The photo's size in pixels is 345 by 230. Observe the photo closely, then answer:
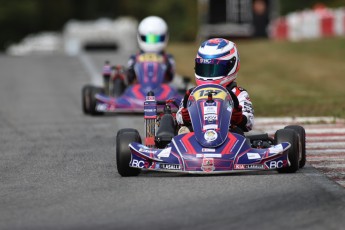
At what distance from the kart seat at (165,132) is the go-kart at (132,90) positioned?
624 centimetres

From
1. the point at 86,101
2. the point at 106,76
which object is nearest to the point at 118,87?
the point at 106,76

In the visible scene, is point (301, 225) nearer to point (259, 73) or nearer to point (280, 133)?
point (280, 133)

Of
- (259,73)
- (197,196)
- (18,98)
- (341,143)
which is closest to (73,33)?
(259,73)

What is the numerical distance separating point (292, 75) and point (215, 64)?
14876 mm

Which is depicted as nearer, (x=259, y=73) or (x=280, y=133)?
(x=280, y=133)

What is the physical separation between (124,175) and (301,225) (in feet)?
9.61

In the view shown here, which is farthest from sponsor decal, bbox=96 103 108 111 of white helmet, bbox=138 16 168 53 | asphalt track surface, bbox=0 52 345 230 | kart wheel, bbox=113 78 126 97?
asphalt track surface, bbox=0 52 345 230

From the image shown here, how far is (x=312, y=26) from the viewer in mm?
39562

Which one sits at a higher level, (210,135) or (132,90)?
(210,135)

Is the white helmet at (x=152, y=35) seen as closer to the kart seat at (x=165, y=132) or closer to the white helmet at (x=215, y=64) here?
the white helmet at (x=215, y=64)

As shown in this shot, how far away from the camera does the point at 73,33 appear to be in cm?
5959

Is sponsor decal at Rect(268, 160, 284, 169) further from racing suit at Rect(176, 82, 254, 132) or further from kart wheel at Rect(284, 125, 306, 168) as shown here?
racing suit at Rect(176, 82, 254, 132)

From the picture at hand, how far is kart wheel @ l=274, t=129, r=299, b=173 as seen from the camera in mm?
10391

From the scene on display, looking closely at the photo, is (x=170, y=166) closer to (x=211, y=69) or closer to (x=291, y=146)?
(x=291, y=146)
